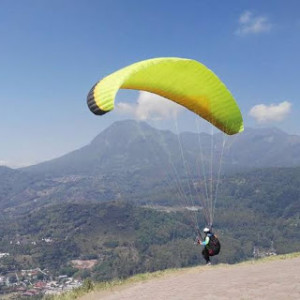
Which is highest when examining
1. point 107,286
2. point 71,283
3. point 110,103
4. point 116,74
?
point 116,74

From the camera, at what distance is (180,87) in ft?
55.2

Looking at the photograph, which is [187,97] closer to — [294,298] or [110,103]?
[110,103]

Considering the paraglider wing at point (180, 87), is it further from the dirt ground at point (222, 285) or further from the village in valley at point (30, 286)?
the village in valley at point (30, 286)

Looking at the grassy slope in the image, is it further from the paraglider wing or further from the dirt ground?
the paraglider wing

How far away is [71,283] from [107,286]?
622ft

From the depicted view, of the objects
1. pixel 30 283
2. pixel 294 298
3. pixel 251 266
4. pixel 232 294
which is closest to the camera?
pixel 294 298

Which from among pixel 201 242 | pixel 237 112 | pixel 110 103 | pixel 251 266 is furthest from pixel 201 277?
pixel 110 103

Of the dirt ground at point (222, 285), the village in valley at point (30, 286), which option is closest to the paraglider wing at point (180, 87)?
the dirt ground at point (222, 285)

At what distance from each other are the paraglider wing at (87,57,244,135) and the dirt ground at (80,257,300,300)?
21.2ft

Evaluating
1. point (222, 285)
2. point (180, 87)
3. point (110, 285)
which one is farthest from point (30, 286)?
point (222, 285)

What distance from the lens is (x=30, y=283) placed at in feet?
625

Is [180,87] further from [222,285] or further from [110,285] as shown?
[110,285]

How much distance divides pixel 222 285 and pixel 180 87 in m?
8.23

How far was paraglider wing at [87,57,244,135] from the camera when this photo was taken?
36.9ft
